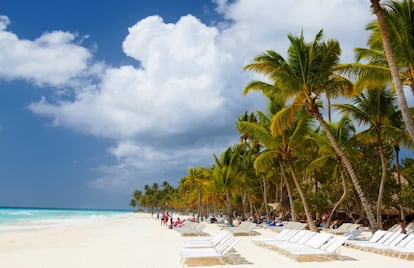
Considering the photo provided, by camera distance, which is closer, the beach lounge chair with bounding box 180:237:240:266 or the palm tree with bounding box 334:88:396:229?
the beach lounge chair with bounding box 180:237:240:266

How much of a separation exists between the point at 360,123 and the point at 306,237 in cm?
818

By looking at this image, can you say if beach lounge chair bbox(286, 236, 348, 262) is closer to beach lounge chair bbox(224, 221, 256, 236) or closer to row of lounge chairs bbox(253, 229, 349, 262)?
row of lounge chairs bbox(253, 229, 349, 262)

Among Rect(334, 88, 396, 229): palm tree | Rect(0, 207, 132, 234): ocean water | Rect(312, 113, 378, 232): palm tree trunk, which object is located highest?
Rect(334, 88, 396, 229): palm tree

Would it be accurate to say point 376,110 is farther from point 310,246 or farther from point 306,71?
point 310,246

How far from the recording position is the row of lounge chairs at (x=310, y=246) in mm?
9992

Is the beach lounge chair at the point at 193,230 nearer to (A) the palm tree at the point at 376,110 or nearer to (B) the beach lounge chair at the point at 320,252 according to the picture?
(A) the palm tree at the point at 376,110

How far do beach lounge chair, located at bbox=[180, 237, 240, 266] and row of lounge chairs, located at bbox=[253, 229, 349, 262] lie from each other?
1690 mm

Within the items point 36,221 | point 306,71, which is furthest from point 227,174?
point 36,221

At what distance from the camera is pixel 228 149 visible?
3200 centimetres

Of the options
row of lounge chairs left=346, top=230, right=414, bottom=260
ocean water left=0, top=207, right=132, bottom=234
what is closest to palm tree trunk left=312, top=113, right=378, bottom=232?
row of lounge chairs left=346, top=230, right=414, bottom=260

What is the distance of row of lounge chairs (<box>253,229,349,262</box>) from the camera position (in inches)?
393

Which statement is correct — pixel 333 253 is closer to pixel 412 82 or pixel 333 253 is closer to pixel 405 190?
pixel 412 82

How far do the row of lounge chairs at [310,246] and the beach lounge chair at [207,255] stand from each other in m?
1.69

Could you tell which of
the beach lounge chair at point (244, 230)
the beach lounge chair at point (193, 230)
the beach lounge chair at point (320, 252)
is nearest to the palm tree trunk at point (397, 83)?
the beach lounge chair at point (320, 252)
